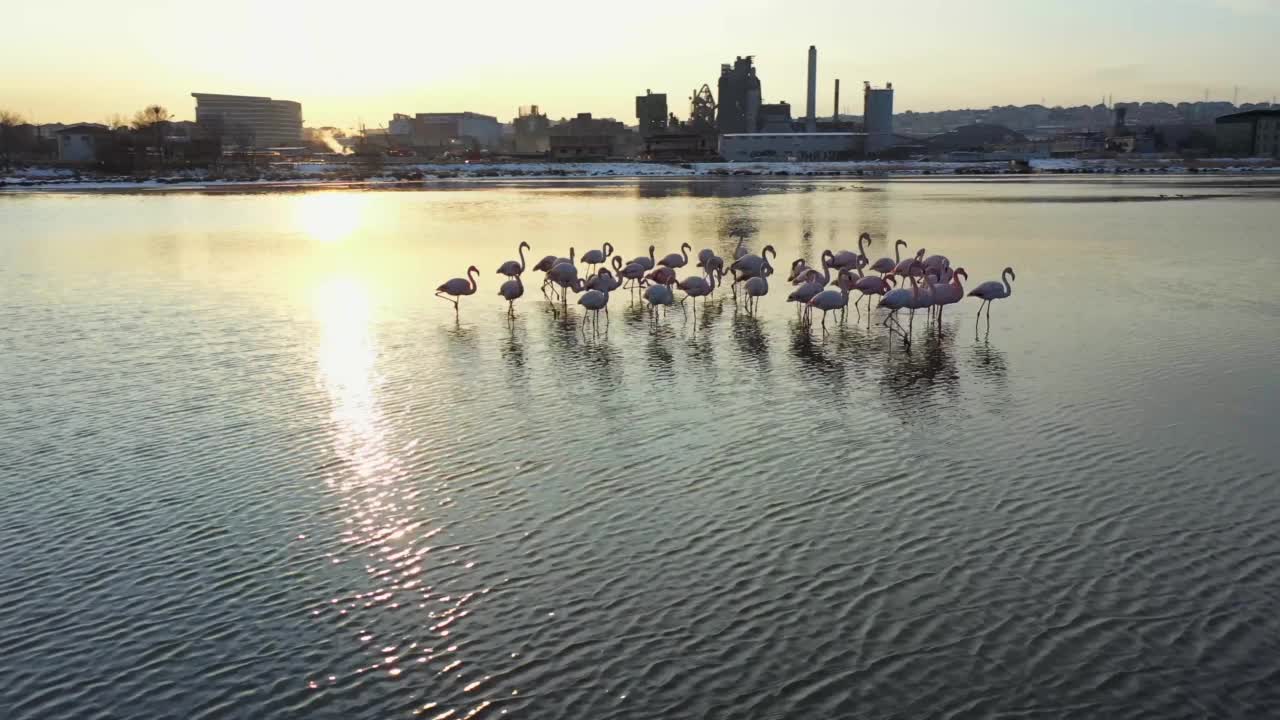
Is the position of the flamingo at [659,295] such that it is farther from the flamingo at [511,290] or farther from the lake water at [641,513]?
the flamingo at [511,290]

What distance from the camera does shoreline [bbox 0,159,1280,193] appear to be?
98.2 metres

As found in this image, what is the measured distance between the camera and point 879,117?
192375mm

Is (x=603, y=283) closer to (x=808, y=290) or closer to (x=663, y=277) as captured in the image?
(x=663, y=277)

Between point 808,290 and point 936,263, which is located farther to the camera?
point 936,263

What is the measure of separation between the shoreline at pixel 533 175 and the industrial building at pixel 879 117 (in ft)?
82.6

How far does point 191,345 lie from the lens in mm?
18422

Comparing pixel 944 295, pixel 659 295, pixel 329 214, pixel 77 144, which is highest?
pixel 77 144

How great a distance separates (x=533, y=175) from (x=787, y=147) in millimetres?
63030

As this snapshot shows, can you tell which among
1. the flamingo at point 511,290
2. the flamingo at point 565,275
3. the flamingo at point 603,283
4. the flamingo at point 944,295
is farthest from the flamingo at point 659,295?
the flamingo at point 944,295

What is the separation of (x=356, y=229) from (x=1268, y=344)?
37.7 metres

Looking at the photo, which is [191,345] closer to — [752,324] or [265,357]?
[265,357]

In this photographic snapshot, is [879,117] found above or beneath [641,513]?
above

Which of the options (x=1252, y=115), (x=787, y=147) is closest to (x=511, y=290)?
(x=787, y=147)

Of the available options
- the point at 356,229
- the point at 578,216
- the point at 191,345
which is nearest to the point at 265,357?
the point at 191,345
